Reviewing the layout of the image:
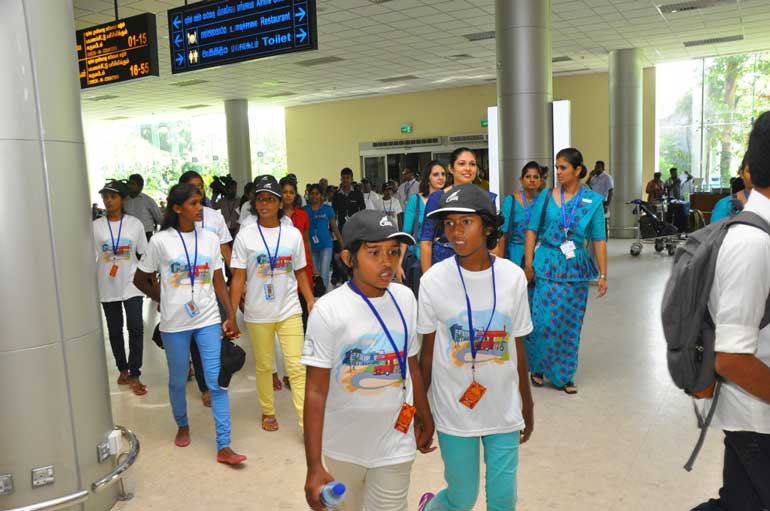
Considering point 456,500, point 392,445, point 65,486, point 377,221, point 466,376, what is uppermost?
point 377,221

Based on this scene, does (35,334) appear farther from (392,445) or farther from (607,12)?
(607,12)

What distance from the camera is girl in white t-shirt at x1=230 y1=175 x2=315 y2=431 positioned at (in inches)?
167

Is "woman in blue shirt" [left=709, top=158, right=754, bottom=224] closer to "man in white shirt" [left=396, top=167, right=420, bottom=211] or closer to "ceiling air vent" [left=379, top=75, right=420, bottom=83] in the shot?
"man in white shirt" [left=396, top=167, right=420, bottom=211]

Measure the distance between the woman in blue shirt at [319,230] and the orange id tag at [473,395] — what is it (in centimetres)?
596

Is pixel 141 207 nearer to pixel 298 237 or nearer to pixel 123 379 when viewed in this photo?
pixel 123 379

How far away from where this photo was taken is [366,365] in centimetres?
220

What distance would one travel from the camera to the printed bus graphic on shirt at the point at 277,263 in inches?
168

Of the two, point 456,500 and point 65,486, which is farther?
point 65,486

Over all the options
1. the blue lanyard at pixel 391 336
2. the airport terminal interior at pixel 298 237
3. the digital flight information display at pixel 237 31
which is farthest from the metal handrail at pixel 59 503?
the digital flight information display at pixel 237 31

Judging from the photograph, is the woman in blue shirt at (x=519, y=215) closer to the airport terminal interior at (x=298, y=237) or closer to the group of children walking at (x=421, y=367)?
the airport terminal interior at (x=298, y=237)

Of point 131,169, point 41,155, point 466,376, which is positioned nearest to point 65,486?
point 41,155

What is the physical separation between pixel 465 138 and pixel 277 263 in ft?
57.2

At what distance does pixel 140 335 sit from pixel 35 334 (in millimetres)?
2753

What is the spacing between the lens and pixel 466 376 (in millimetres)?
2434
